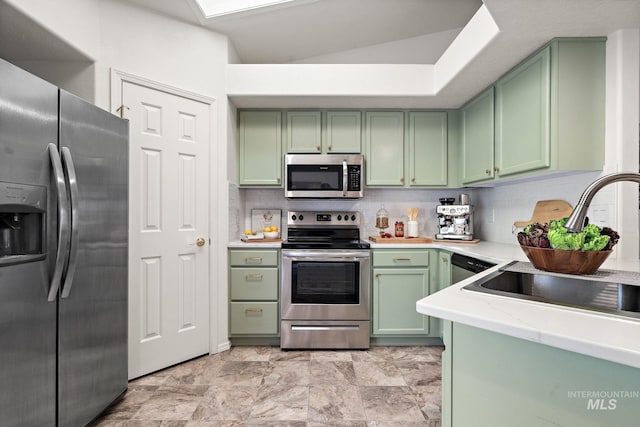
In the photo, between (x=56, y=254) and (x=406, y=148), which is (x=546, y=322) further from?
(x=406, y=148)

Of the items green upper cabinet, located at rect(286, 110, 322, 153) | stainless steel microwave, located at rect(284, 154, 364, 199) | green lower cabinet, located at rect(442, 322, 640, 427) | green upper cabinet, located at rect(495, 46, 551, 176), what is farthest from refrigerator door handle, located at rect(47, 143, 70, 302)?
green upper cabinet, located at rect(495, 46, 551, 176)

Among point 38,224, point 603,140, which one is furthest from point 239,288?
point 603,140

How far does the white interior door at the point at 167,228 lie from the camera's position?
80.6 inches

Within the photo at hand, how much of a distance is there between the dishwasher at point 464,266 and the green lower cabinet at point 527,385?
131cm

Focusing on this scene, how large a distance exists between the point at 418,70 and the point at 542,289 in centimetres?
203

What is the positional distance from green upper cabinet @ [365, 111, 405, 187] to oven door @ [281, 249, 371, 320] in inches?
31.8

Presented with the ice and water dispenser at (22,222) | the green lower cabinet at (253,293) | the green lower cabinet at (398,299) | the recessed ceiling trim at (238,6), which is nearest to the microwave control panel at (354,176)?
the green lower cabinet at (398,299)

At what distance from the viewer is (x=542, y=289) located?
119cm

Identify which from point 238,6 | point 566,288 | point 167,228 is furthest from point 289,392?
point 238,6

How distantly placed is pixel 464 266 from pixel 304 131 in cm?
180

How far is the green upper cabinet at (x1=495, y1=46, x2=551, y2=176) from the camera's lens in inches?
71.9

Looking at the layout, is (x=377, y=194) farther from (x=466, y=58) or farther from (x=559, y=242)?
(x=559, y=242)

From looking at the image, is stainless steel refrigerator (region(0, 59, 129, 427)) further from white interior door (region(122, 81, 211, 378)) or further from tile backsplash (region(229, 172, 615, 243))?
tile backsplash (region(229, 172, 615, 243))

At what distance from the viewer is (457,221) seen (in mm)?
2762
